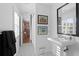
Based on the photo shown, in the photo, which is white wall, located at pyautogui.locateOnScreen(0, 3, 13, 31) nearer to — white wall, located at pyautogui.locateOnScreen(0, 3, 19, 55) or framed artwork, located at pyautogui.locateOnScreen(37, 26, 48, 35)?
white wall, located at pyautogui.locateOnScreen(0, 3, 19, 55)

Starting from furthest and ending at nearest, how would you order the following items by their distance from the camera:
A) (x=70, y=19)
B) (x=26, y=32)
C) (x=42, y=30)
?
(x=26, y=32)
(x=42, y=30)
(x=70, y=19)

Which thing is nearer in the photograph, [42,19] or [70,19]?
[70,19]

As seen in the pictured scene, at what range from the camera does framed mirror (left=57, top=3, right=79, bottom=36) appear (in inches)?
72.4

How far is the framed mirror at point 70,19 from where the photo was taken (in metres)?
1.84

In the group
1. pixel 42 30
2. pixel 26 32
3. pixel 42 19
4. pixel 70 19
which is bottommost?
pixel 26 32

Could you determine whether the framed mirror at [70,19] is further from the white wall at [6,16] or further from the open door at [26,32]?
the open door at [26,32]

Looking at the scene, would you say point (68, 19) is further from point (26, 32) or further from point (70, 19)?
point (26, 32)

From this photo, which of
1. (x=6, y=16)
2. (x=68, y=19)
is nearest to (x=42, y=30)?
(x=68, y=19)

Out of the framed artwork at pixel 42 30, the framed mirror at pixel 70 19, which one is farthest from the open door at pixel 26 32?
the framed mirror at pixel 70 19

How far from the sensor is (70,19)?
206cm

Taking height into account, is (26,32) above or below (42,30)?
below

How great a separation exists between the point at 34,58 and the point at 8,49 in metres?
1.45

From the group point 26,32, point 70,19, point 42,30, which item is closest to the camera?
point 70,19

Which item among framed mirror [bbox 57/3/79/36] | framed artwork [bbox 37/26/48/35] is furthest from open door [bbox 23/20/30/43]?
framed mirror [bbox 57/3/79/36]
